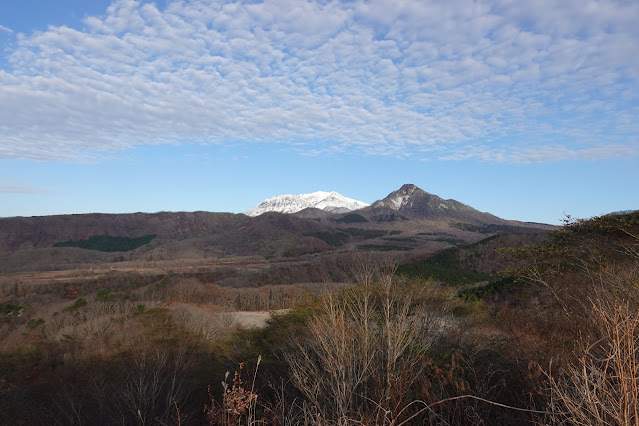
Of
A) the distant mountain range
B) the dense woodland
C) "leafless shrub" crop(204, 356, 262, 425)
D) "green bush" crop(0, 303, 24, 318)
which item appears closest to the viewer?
"leafless shrub" crop(204, 356, 262, 425)

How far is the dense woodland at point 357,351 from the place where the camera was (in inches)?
273

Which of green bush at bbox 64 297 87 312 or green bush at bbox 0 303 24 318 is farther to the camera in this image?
green bush at bbox 0 303 24 318

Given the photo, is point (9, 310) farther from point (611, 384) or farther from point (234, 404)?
point (611, 384)

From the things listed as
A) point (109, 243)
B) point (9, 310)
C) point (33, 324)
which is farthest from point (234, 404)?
point (109, 243)

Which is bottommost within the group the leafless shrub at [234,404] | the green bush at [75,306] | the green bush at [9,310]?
the green bush at [9,310]

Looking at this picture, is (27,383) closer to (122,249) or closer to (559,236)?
(559,236)

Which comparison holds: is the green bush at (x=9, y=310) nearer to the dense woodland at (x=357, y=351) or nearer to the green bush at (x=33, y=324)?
the dense woodland at (x=357, y=351)

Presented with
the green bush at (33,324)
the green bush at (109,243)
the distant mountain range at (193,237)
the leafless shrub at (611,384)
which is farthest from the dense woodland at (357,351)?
the green bush at (109,243)

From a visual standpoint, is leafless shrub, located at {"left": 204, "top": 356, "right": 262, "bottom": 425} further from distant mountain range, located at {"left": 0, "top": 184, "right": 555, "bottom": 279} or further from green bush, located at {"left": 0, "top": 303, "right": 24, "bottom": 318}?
distant mountain range, located at {"left": 0, "top": 184, "right": 555, "bottom": 279}

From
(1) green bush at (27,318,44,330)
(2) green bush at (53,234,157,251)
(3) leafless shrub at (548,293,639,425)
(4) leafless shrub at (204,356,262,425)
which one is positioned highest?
(3) leafless shrub at (548,293,639,425)

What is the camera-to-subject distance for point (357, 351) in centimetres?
964

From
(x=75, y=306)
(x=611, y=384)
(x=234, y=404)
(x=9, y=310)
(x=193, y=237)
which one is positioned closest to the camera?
(x=611, y=384)

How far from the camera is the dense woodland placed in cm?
693

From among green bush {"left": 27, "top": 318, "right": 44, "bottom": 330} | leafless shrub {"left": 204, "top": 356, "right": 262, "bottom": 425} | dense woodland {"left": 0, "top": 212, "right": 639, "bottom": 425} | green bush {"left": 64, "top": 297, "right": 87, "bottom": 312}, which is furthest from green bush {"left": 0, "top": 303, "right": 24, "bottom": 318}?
leafless shrub {"left": 204, "top": 356, "right": 262, "bottom": 425}
